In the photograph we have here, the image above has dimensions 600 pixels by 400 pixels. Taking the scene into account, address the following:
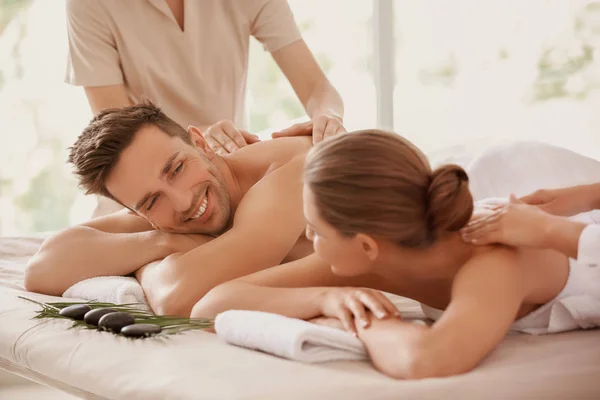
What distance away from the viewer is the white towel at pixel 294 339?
1.60 meters

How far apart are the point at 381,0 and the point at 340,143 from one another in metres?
4.17

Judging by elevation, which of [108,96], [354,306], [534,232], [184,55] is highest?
[184,55]

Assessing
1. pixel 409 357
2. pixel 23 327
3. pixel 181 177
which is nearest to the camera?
pixel 409 357

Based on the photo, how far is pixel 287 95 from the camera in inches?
264

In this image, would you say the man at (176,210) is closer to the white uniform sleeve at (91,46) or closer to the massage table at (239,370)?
the massage table at (239,370)

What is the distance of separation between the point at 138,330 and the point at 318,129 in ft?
3.27

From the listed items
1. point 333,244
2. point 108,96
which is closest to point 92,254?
point 108,96

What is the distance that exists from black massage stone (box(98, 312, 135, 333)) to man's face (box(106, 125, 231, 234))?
1.37 feet

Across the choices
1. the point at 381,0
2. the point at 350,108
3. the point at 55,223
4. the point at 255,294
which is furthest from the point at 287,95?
the point at 255,294

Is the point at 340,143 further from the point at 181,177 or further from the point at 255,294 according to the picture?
the point at 181,177

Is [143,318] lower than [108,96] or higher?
lower

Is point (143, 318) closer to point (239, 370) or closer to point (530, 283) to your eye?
point (239, 370)

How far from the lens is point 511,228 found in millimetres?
1652

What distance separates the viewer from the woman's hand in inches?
66.0
